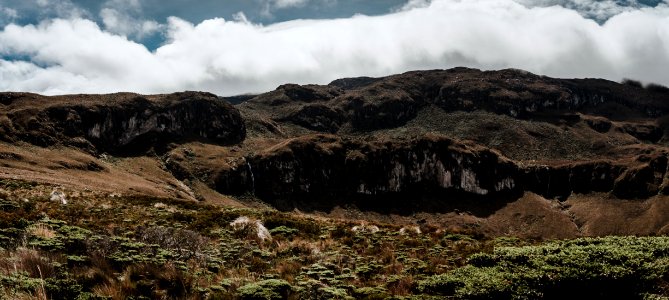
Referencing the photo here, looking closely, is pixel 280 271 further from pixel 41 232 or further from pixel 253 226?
pixel 253 226

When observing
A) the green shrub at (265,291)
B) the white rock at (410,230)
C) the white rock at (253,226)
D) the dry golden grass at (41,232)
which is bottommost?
the white rock at (410,230)

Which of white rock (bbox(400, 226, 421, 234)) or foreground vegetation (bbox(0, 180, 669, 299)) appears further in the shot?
white rock (bbox(400, 226, 421, 234))

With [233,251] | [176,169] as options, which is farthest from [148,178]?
[233,251]

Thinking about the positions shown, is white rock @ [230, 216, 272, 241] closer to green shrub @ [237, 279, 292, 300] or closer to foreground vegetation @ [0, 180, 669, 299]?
foreground vegetation @ [0, 180, 669, 299]

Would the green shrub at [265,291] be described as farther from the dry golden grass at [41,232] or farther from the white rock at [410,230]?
the white rock at [410,230]

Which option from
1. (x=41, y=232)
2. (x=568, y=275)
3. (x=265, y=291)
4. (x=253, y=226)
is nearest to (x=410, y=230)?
(x=253, y=226)

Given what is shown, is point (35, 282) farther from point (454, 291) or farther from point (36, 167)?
point (36, 167)

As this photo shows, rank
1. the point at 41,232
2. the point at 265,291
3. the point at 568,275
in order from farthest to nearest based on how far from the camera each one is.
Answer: the point at 41,232 < the point at 568,275 < the point at 265,291

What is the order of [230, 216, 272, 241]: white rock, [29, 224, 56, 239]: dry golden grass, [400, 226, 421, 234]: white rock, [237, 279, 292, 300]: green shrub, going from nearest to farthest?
1. [237, 279, 292, 300]: green shrub
2. [29, 224, 56, 239]: dry golden grass
3. [230, 216, 272, 241]: white rock
4. [400, 226, 421, 234]: white rock

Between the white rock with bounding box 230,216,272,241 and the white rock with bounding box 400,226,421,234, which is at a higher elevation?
the white rock with bounding box 230,216,272,241

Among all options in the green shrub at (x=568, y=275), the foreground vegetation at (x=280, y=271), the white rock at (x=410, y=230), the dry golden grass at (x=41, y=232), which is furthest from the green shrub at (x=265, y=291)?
the white rock at (x=410, y=230)

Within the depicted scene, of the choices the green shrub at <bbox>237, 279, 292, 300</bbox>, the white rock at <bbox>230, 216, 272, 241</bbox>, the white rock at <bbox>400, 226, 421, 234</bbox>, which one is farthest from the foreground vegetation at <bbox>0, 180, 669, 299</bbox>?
the white rock at <bbox>400, 226, 421, 234</bbox>

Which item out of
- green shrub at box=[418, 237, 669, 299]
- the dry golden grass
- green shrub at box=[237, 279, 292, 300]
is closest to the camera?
green shrub at box=[237, 279, 292, 300]

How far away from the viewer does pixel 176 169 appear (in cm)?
18450
